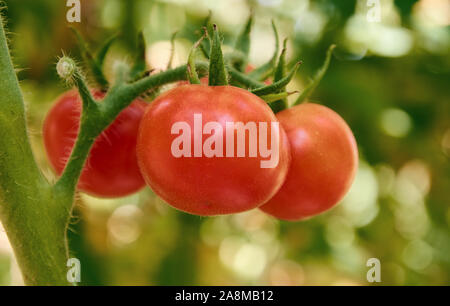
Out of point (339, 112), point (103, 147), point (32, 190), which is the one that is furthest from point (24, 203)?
point (339, 112)

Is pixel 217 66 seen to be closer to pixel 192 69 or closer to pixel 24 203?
pixel 192 69

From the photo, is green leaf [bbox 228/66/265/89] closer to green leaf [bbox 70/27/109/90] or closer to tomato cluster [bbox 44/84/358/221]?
tomato cluster [bbox 44/84/358/221]

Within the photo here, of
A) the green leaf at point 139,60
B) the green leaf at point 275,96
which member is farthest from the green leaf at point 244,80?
the green leaf at point 139,60

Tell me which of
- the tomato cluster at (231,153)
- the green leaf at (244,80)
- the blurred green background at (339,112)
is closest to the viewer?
the tomato cluster at (231,153)

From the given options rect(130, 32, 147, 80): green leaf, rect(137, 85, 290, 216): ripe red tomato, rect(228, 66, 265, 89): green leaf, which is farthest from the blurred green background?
rect(137, 85, 290, 216): ripe red tomato

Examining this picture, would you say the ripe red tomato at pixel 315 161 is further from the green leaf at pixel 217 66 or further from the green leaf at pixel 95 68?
the green leaf at pixel 95 68
